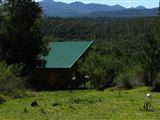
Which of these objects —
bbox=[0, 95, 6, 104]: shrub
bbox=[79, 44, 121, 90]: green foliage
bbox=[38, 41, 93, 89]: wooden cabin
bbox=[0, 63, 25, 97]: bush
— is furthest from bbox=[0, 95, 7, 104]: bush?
bbox=[38, 41, 93, 89]: wooden cabin

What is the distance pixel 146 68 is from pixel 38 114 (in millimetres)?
22955

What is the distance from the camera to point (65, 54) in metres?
48.3

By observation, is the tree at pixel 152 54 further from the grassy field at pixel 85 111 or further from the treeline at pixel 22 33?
the grassy field at pixel 85 111

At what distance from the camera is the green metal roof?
4566 centimetres

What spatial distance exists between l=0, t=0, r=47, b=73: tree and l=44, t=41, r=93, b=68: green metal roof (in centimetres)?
574

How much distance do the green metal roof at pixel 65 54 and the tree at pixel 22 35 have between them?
5740 mm

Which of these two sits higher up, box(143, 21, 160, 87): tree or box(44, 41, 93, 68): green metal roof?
box(143, 21, 160, 87): tree

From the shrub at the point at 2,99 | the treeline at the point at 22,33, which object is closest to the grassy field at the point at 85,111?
the shrub at the point at 2,99

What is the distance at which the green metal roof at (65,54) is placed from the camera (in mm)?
45656

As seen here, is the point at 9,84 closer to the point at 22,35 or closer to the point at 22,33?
the point at 22,35

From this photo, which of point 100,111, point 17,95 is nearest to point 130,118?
point 100,111

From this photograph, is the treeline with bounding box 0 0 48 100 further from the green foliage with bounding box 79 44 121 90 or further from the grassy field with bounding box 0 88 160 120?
the grassy field with bounding box 0 88 160 120

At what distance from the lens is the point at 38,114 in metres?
17.5

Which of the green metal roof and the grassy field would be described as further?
the green metal roof
